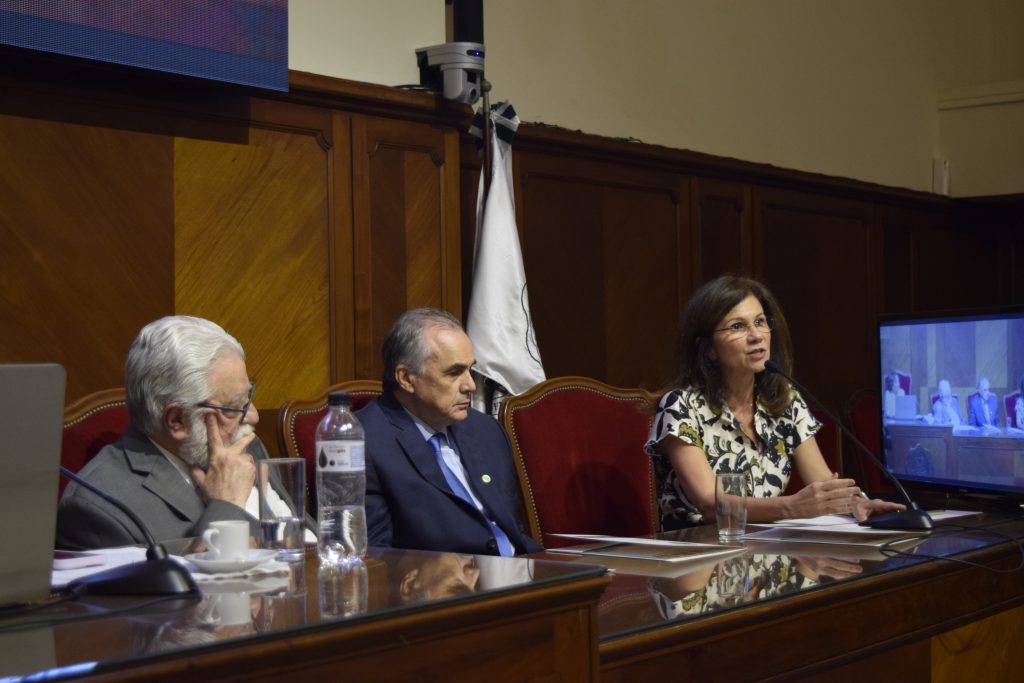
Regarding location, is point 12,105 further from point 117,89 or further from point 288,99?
point 288,99

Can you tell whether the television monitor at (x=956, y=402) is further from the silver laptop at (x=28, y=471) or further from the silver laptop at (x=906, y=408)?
the silver laptop at (x=28, y=471)

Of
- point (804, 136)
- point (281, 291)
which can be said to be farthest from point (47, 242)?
point (804, 136)

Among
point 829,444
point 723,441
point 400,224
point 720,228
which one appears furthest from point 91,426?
point 720,228

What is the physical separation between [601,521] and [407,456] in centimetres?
64

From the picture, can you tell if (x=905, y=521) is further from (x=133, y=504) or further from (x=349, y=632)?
(x=349, y=632)

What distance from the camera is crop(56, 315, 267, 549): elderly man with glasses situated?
233 cm

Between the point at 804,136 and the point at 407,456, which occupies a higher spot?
the point at 804,136

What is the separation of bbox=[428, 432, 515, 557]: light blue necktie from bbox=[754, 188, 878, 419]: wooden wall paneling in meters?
3.10

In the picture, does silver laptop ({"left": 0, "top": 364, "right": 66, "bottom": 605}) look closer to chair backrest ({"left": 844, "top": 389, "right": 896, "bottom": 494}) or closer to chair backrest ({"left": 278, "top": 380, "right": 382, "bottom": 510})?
chair backrest ({"left": 278, "top": 380, "right": 382, "bottom": 510})

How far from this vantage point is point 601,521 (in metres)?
3.29

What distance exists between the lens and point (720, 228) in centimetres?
565

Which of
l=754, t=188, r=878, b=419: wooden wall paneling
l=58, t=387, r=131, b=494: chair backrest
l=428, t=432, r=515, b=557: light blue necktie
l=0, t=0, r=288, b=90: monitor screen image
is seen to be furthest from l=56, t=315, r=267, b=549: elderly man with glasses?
l=754, t=188, r=878, b=419: wooden wall paneling

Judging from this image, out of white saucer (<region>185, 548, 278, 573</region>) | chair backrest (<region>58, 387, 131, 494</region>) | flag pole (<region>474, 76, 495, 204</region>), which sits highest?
flag pole (<region>474, 76, 495, 204</region>)

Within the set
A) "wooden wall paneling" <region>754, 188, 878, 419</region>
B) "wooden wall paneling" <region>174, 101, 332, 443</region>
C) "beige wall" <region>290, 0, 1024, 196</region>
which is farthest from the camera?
"wooden wall paneling" <region>754, 188, 878, 419</region>
